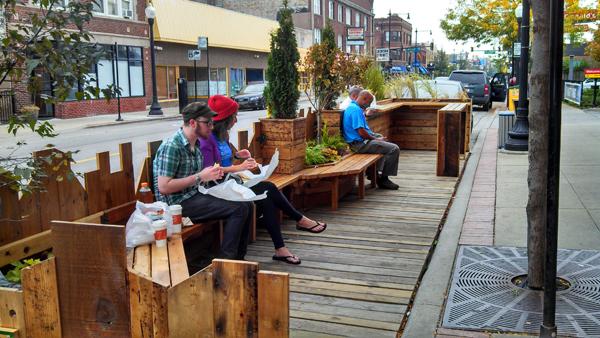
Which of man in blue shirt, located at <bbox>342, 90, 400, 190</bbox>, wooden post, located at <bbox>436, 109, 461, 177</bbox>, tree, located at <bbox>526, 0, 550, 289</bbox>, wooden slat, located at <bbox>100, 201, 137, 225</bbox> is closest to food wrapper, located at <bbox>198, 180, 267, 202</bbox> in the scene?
wooden slat, located at <bbox>100, 201, 137, 225</bbox>

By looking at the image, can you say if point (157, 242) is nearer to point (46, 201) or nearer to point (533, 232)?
point (46, 201)

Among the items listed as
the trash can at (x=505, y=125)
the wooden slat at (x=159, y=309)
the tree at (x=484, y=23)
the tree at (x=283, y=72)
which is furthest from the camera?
the tree at (x=484, y=23)

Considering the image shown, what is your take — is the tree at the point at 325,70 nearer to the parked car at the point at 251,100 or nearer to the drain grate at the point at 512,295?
the drain grate at the point at 512,295

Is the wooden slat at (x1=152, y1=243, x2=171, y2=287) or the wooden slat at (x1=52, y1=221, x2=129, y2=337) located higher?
the wooden slat at (x1=52, y1=221, x2=129, y2=337)

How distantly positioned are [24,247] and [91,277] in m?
1.31

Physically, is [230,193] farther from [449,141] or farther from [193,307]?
[449,141]

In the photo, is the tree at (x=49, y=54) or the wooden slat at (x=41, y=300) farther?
the tree at (x=49, y=54)

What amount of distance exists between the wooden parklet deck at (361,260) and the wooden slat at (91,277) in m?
1.49

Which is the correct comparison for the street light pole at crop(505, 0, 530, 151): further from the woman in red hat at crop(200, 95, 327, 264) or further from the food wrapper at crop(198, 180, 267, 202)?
the food wrapper at crop(198, 180, 267, 202)

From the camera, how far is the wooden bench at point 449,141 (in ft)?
30.4

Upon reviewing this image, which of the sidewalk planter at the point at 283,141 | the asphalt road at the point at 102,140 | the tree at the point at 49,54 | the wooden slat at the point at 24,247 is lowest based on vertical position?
the asphalt road at the point at 102,140

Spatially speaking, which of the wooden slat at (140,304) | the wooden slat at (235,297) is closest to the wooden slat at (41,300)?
the wooden slat at (140,304)

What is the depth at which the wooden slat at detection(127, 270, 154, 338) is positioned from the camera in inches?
99.7

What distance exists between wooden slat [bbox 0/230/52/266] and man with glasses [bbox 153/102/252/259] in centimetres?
96
